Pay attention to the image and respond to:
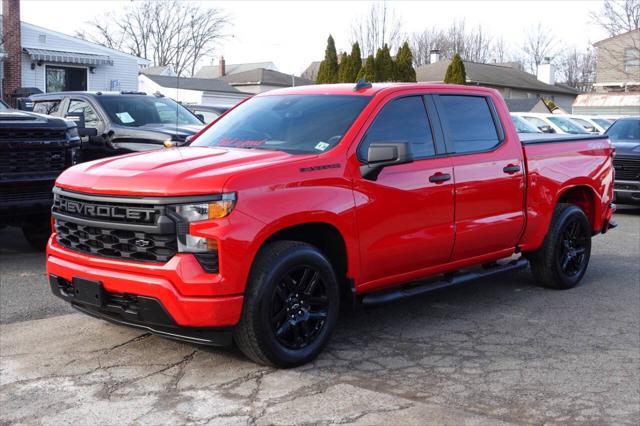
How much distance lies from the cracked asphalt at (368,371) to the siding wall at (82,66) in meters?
25.4

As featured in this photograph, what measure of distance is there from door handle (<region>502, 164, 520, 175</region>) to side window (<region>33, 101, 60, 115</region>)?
24.0 feet

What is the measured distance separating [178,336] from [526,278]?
4348 millimetres

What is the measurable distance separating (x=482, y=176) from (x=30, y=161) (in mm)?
4658

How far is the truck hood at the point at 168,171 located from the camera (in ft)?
15.0

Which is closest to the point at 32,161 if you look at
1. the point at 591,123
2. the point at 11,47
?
the point at 591,123

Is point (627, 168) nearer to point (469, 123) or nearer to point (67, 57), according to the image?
point (469, 123)

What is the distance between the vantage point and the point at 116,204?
4.75m

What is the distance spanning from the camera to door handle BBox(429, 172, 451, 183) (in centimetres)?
578

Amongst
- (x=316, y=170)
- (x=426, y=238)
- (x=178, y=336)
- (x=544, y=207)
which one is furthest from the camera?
(x=544, y=207)

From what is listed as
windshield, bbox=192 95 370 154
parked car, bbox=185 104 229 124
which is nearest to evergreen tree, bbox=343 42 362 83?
parked car, bbox=185 104 229 124

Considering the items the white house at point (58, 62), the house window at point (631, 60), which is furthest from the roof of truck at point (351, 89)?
the house window at point (631, 60)

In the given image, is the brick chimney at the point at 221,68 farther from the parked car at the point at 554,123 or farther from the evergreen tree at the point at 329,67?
the parked car at the point at 554,123

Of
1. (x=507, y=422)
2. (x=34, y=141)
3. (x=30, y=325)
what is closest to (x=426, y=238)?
(x=507, y=422)

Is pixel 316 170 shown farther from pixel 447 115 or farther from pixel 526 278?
pixel 526 278
